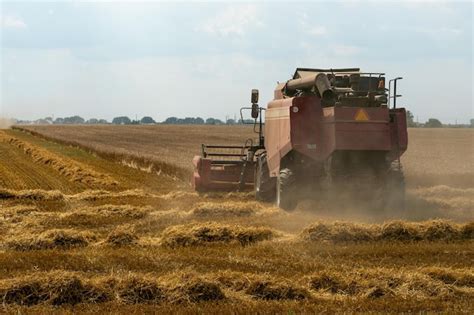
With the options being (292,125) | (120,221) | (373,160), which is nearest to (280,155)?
(292,125)

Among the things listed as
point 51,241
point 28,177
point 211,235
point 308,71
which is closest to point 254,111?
point 308,71

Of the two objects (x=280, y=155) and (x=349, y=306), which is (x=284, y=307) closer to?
(x=349, y=306)

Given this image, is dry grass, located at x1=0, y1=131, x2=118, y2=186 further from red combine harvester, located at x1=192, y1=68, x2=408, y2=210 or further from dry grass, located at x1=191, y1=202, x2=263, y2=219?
red combine harvester, located at x1=192, y1=68, x2=408, y2=210

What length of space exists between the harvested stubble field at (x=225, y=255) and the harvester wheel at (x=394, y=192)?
438 millimetres

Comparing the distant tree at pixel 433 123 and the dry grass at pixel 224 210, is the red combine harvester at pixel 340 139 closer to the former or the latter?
the dry grass at pixel 224 210

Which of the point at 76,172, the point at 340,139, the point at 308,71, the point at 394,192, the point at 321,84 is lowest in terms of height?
the point at 76,172

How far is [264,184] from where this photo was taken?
1792 centimetres

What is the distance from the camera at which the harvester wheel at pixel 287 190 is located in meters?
15.4

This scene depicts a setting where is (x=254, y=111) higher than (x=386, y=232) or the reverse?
higher

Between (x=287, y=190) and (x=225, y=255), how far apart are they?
5233 mm

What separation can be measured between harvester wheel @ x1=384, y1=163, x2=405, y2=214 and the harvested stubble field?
438 mm

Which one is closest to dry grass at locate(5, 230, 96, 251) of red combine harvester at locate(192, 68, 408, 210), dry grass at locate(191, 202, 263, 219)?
dry grass at locate(191, 202, 263, 219)

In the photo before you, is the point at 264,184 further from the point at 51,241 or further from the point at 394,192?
the point at 51,241

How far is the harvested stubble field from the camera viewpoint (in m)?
7.84
